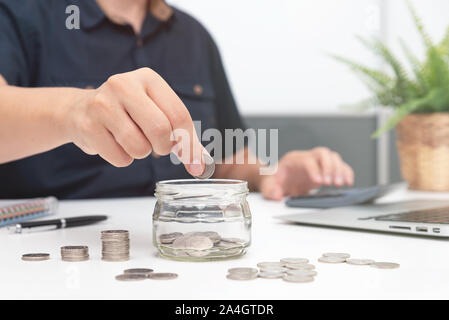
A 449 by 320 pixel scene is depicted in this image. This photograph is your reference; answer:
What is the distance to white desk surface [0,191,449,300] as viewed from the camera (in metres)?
0.40

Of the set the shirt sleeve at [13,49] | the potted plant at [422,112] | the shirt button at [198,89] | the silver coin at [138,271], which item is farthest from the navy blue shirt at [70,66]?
the silver coin at [138,271]

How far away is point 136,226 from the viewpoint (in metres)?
0.72

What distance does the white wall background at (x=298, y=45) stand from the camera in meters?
1.89

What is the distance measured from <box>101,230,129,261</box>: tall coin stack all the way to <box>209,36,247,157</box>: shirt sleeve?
96cm

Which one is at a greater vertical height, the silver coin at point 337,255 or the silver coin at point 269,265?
the silver coin at point 269,265

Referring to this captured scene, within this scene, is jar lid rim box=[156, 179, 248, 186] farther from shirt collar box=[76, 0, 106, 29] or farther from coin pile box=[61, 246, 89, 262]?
shirt collar box=[76, 0, 106, 29]

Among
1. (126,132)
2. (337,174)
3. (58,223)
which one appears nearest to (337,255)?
(126,132)

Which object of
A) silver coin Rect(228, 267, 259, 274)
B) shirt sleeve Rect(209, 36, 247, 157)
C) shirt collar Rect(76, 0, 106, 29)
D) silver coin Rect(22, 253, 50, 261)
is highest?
shirt collar Rect(76, 0, 106, 29)

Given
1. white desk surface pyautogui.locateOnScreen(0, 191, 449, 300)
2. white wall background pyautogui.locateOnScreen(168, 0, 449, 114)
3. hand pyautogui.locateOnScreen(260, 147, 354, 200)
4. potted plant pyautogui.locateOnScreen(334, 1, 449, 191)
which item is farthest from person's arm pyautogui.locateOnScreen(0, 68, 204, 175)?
white wall background pyautogui.locateOnScreen(168, 0, 449, 114)

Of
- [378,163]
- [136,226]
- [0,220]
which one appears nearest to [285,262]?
[136,226]

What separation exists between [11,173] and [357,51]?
4.09ft

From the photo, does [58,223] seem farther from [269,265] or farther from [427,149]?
[427,149]

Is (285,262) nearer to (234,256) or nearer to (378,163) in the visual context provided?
(234,256)

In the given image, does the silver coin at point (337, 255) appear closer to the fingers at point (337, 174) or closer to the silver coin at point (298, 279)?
the silver coin at point (298, 279)
